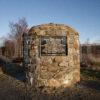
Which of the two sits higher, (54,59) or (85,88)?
(54,59)

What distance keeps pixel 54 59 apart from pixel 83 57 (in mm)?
9719

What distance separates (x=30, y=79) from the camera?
11.3 metres

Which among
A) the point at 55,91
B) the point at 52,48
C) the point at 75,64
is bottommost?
the point at 55,91

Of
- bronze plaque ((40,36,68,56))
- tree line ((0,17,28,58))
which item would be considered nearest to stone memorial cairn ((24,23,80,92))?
bronze plaque ((40,36,68,56))

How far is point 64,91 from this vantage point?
393 inches

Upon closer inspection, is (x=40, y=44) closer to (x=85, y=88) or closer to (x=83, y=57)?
(x=85, y=88)

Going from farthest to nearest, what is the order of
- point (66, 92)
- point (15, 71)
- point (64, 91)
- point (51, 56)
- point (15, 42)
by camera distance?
1. point (15, 42)
2. point (15, 71)
3. point (51, 56)
4. point (64, 91)
5. point (66, 92)

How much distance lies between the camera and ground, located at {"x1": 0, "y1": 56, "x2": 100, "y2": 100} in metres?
8.21

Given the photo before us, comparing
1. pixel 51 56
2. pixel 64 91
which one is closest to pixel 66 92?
pixel 64 91

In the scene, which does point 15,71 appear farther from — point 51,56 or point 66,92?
point 66,92

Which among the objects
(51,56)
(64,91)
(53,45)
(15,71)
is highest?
(53,45)

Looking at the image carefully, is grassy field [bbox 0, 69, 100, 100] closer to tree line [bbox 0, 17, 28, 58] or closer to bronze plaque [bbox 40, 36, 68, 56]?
bronze plaque [bbox 40, 36, 68, 56]

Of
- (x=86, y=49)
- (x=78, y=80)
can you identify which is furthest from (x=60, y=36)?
(x=86, y=49)

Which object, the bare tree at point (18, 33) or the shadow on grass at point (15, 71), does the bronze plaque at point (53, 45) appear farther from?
the bare tree at point (18, 33)
